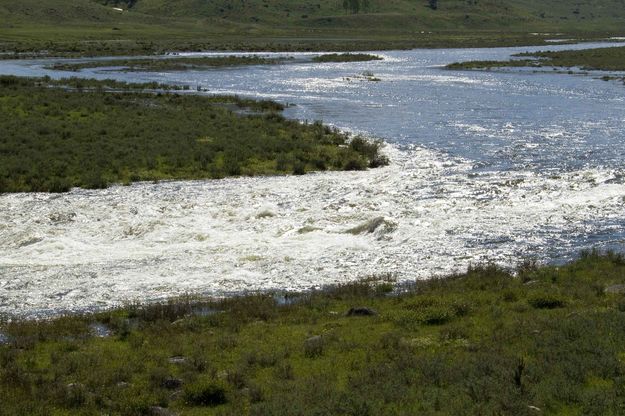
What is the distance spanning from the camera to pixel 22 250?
90.1 feet

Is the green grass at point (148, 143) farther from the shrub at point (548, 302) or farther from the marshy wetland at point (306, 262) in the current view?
the shrub at point (548, 302)

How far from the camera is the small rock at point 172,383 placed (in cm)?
1547

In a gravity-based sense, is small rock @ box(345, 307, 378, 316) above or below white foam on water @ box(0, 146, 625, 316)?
above

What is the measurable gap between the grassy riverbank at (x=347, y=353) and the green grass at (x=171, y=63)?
308ft

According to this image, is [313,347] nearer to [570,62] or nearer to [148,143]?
[148,143]

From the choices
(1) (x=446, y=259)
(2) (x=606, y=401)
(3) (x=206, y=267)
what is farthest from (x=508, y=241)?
(2) (x=606, y=401)

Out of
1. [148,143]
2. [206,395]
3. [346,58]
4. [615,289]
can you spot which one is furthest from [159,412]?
[346,58]

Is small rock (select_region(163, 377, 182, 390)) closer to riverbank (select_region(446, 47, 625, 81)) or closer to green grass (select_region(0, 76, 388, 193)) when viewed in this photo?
green grass (select_region(0, 76, 388, 193))

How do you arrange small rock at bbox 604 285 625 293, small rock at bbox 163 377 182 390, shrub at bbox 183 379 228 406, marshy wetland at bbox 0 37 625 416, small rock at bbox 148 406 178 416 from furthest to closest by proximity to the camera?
small rock at bbox 604 285 625 293 → small rock at bbox 163 377 182 390 → marshy wetland at bbox 0 37 625 416 → shrub at bbox 183 379 228 406 → small rock at bbox 148 406 178 416

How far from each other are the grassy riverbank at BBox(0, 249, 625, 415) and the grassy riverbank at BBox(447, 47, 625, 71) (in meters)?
97.2

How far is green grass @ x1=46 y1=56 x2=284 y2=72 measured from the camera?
112 meters

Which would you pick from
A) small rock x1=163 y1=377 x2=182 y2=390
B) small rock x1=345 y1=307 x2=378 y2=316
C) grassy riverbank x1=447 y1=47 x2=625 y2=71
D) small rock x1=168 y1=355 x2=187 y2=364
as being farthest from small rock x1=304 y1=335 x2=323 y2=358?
grassy riverbank x1=447 y1=47 x2=625 y2=71

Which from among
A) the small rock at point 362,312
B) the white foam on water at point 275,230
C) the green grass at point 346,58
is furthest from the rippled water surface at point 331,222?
the green grass at point 346,58

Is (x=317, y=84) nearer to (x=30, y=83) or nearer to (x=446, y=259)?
(x=30, y=83)
